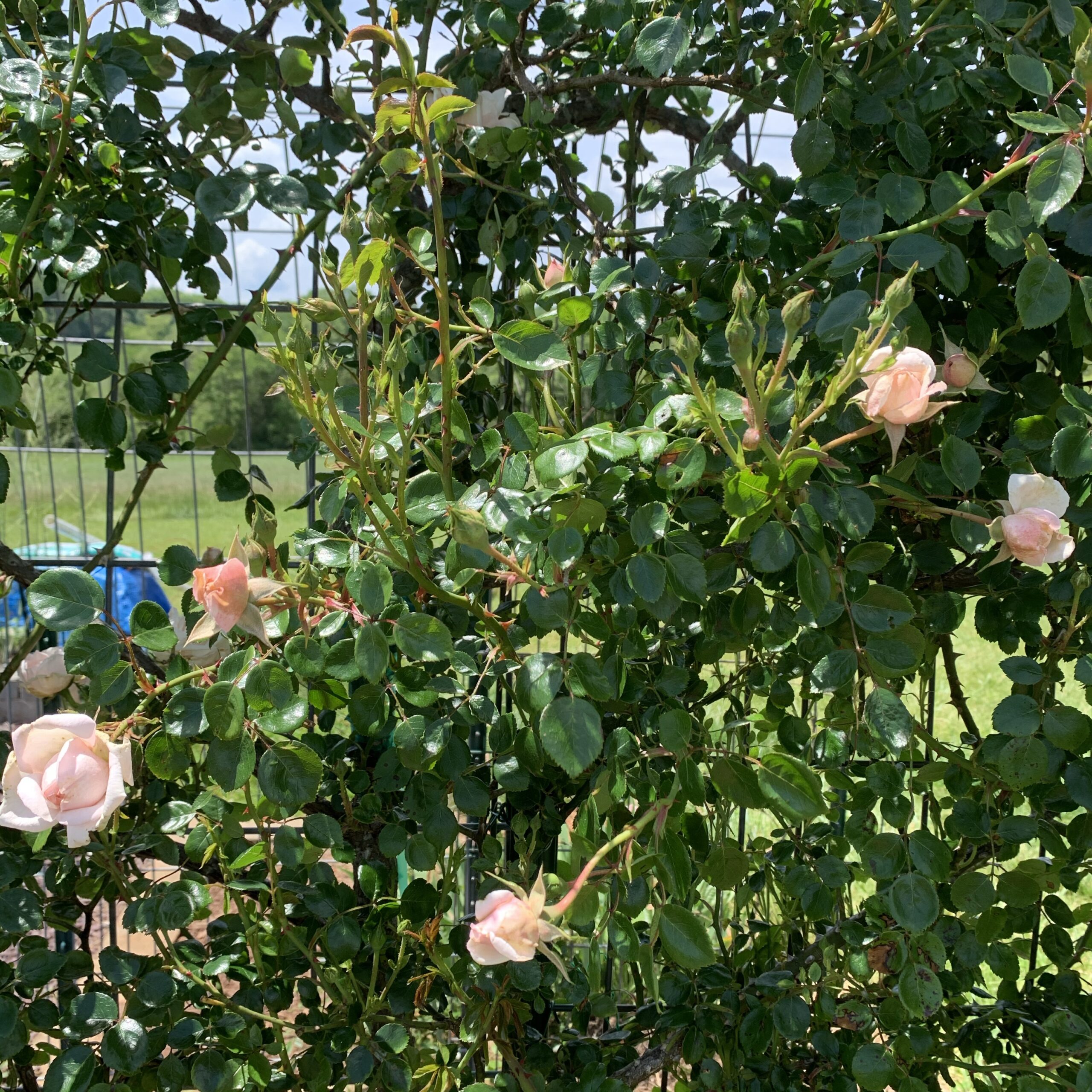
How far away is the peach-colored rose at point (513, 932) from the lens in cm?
65

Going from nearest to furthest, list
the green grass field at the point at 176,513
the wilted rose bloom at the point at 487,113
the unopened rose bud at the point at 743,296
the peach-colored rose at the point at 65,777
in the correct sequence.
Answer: the unopened rose bud at the point at 743,296 → the peach-colored rose at the point at 65,777 → the wilted rose bloom at the point at 487,113 → the green grass field at the point at 176,513

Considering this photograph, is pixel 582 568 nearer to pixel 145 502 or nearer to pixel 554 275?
pixel 554 275

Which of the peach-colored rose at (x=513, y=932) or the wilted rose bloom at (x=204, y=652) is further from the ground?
the wilted rose bloom at (x=204, y=652)

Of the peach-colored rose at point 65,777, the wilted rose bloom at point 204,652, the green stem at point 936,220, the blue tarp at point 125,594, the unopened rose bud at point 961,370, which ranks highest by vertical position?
the blue tarp at point 125,594

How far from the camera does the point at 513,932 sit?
25.8 inches

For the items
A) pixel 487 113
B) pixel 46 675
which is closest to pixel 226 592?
pixel 46 675

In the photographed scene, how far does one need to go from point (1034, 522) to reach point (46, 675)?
952 millimetres

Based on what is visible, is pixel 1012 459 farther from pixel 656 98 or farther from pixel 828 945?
pixel 656 98

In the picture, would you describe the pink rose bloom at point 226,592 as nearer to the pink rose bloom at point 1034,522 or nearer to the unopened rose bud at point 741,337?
the unopened rose bud at point 741,337

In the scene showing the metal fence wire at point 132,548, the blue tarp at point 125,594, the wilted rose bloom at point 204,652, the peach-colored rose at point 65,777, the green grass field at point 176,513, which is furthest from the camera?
the blue tarp at point 125,594

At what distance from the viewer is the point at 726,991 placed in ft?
3.73

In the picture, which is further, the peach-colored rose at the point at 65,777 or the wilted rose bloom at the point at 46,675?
the wilted rose bloom at the point at 46,675

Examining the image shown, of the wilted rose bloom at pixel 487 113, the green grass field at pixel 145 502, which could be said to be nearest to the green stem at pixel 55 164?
the wilted rose bloom at pixel 487 113

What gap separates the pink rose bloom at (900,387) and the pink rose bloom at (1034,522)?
0.11 meters
